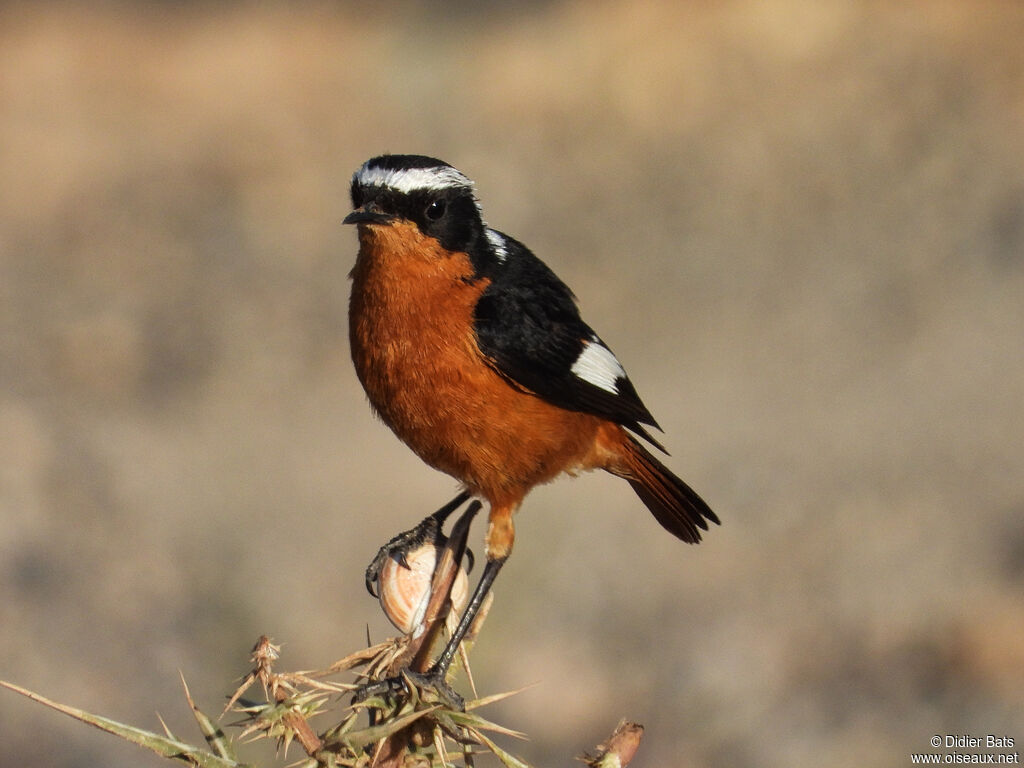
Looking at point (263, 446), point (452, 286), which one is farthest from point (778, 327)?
point (452, 286)

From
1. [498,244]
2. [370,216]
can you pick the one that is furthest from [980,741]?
[370,216]

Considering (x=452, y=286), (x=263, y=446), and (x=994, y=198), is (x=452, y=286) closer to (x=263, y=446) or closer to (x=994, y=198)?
(x=263, y=446)

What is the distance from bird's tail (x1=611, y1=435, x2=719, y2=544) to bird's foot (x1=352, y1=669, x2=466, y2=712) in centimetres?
142

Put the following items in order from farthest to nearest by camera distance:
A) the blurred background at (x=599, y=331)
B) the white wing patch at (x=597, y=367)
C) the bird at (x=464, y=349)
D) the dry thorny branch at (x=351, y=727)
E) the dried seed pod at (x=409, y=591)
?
1. the blurred background at (x=599, y=331)
2. the white wing patch at (x=597, y=367)
3. the bird at (x=464, y=349)
4. the dried seed pod at (x=409, y=591)
5. the dry thorny branch at (x=351, y=727)

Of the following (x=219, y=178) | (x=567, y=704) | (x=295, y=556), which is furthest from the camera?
(x=219, y=178)

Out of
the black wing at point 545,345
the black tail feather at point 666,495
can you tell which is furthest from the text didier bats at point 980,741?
the black wing at point 545,345

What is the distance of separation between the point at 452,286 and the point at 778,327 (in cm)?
666

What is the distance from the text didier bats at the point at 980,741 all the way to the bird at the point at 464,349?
3.26 metres

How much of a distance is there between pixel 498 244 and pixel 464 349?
56 cm

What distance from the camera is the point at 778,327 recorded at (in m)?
10.0

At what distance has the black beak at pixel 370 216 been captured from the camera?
3521 millimetres

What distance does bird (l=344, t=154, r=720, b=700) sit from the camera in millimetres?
3670

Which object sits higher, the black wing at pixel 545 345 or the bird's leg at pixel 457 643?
the black wing at pixel 545 345

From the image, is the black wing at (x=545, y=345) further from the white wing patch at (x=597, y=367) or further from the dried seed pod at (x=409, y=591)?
the dried seed pod at (x=409, y=591)
